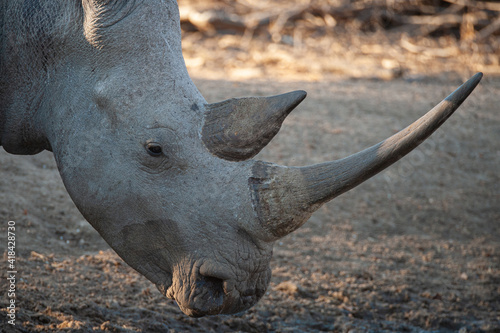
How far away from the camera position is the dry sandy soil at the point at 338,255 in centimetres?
333

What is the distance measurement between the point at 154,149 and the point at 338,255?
2517 millimetres

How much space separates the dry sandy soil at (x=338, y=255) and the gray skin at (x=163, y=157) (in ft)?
3.01

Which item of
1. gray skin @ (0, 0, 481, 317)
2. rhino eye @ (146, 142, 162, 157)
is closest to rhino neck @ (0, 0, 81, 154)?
gray skin @ (0, 0, 481, 317)

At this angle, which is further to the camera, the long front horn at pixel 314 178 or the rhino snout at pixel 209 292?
the rhino snout at pixel 209 292

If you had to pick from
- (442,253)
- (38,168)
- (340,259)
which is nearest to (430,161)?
(442,253)

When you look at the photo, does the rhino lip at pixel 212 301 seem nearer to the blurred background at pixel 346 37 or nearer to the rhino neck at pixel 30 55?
the rhino neck at pixel 30 55

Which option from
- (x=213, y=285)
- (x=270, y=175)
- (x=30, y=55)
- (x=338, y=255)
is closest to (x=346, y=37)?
(x=338, y=255)

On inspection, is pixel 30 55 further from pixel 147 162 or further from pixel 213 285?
pixel 213 285

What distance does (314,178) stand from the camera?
2211 mm

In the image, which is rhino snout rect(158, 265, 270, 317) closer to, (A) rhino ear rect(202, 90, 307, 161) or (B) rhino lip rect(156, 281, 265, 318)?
(B) rhino lip rect(156, 281, 265, 318)

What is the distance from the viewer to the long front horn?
209 cm

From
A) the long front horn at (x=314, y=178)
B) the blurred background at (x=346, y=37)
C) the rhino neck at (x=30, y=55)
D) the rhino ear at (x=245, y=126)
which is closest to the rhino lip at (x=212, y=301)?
the long front horn at (x=314, y=178)

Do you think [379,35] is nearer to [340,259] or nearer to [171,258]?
[340,259]

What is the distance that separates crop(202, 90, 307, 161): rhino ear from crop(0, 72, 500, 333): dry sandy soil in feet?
4.26
